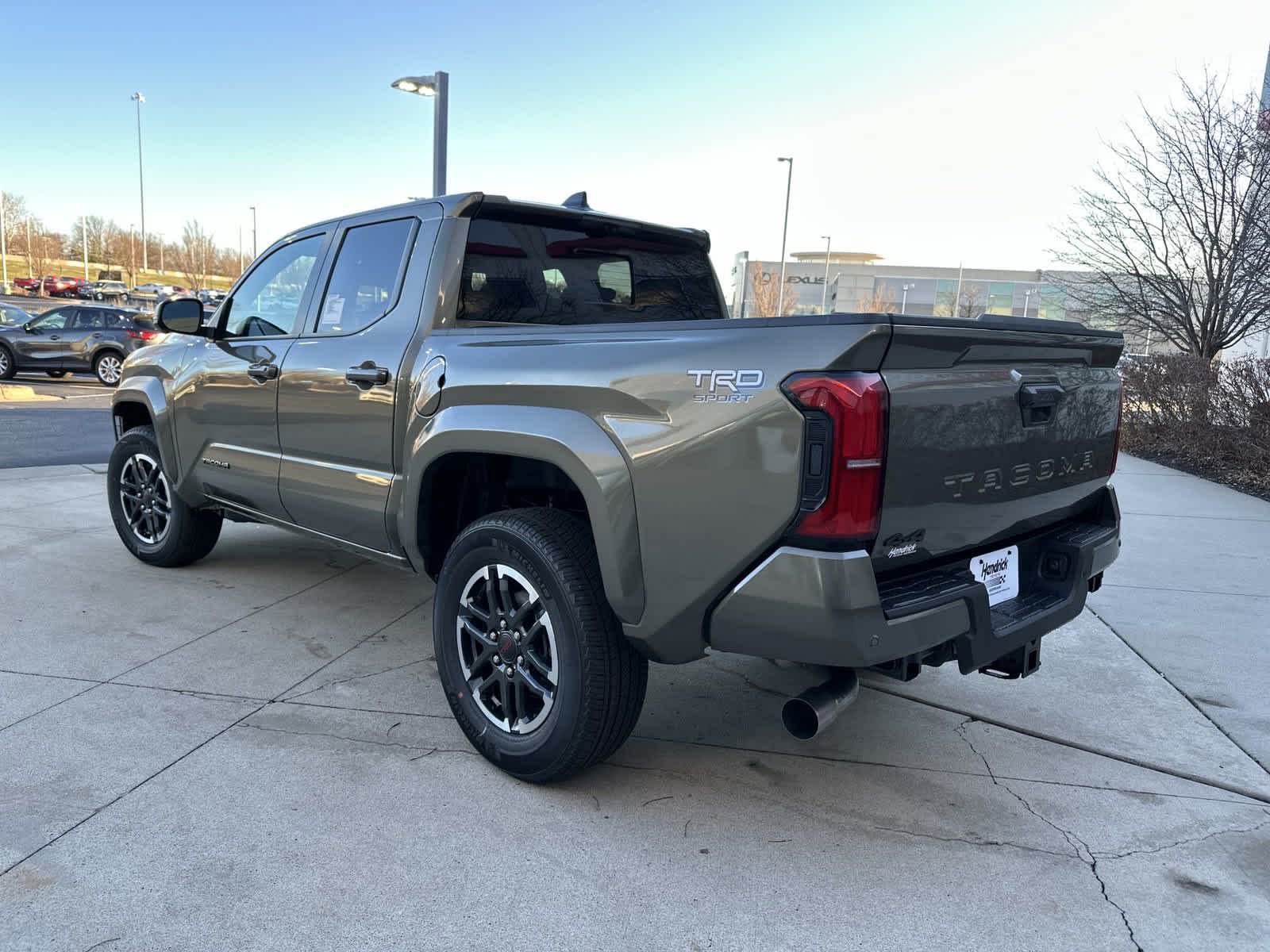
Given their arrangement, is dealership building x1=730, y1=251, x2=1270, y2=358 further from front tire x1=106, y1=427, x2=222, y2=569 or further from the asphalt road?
front tire x1=106, y1=427, x2=222, y2=569

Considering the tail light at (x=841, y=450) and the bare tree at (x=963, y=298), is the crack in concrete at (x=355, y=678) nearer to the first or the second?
the tail light at (x=841, y=450)

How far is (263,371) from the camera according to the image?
424cm

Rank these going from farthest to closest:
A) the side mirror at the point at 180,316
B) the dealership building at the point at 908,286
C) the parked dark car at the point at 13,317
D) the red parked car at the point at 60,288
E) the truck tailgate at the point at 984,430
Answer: the dealership building at the point at 908,286, the red parked car at the point at 60,288, the parked dark car at the point at 13,317, the side mirror at the point at 180,316, the truck tailgate at the point at 984,430

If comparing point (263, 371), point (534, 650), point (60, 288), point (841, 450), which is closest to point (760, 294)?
point (60, 288)

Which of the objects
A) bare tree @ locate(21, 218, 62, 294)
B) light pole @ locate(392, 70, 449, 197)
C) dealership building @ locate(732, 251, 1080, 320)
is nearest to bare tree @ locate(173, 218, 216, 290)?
bare tree @ locate(21, 218, 62, 294)

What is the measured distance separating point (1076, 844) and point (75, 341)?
63.4 feet

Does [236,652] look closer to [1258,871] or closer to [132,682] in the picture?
[132,682]

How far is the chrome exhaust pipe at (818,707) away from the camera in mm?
2674

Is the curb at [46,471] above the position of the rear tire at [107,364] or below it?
below

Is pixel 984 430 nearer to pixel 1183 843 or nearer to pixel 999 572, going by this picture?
pixel 999 572

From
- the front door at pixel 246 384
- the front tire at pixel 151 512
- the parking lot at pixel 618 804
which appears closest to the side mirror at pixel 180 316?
the front door at pixel 246 384

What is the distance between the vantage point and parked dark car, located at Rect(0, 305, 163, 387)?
17.4 m

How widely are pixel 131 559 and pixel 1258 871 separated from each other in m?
5.77

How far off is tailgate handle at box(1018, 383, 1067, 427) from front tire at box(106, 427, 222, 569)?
14.5 feet
